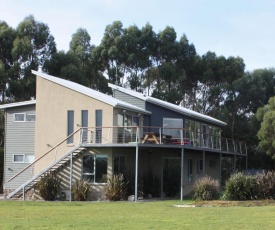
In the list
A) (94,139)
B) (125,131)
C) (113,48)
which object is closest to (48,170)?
(94,139)

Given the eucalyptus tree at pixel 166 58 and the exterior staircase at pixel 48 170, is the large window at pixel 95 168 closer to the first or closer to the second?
the exterior staircase at pixel 48 170

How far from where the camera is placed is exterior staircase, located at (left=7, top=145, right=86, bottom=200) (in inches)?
1135

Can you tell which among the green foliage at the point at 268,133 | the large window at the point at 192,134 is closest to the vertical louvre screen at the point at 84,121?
the large window at the point at 192,134

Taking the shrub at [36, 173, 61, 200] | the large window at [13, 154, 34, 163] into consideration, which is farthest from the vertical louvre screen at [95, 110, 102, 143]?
the large window at [13, 154, 34, 163]

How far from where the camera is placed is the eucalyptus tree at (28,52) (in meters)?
45.1

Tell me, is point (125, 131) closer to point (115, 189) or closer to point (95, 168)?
point (95, 168)

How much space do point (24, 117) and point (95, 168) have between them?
7.12 meters

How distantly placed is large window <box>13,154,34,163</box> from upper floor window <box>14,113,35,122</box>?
89.8 inches

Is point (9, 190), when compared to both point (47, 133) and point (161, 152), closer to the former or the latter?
point (47, 133)

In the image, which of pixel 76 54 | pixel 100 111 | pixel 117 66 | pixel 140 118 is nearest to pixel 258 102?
pixel 117 66

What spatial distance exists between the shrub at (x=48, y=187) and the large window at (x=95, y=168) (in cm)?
185

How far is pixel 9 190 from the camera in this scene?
31984mm

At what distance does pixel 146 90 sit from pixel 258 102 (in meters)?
11.9

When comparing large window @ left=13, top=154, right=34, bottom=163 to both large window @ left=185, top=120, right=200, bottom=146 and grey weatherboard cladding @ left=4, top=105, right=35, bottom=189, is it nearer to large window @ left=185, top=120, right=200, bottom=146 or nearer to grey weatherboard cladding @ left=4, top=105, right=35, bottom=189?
grey weatherboard cladding @ left=4, top=105, right=35, bottom=189
